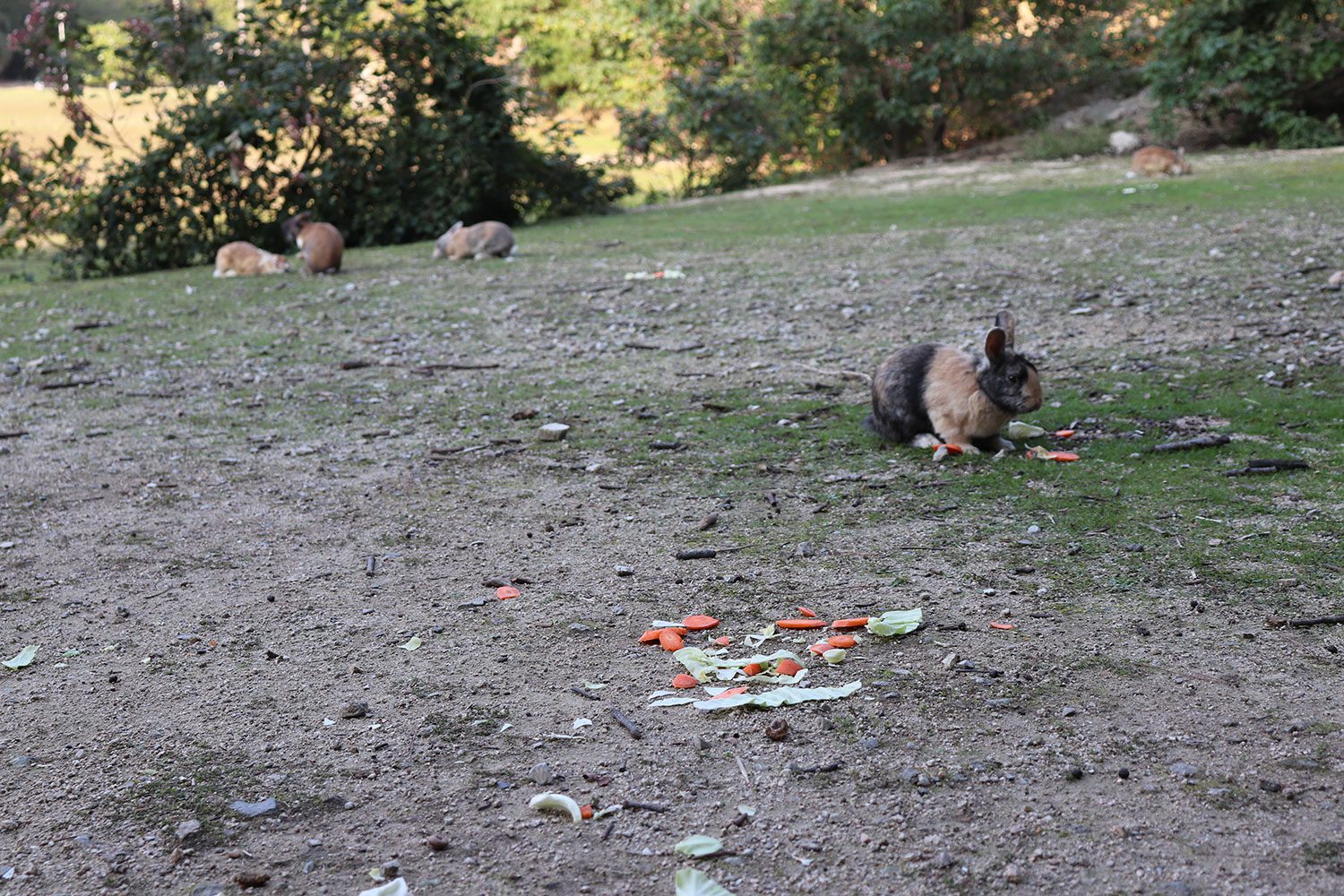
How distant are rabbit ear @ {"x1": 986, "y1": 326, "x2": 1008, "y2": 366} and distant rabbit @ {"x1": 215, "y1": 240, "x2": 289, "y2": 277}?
7798mm

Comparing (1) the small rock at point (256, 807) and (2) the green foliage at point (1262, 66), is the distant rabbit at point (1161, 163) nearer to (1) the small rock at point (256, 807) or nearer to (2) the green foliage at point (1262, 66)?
(2) the green foliage at point (1262, 66)

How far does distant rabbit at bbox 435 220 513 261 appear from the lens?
1113 cm

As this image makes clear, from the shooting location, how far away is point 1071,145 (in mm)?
16531

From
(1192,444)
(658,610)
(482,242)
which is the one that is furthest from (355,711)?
(482,242)

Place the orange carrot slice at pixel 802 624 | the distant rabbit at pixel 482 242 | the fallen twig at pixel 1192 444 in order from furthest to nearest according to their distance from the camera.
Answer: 1. the distant rabbit at pixel 482 242
2. the fallen twig at pixel 1192 444
3. the orange carrot slice at pixel 802 624

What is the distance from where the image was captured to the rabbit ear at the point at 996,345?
454cm

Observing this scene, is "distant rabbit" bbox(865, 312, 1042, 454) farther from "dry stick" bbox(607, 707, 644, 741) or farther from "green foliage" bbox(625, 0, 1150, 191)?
"green foliage" bbox(625, 0, 1150, 191)

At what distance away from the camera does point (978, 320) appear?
23.2 ft

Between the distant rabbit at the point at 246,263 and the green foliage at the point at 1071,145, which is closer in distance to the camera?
the distant rabbit at the point at 246,263

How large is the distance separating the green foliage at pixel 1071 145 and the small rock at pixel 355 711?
49.4ft

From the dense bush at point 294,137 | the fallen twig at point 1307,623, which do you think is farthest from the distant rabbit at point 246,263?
the fallen twig at point 1307,623

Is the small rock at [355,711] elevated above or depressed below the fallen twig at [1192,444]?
below

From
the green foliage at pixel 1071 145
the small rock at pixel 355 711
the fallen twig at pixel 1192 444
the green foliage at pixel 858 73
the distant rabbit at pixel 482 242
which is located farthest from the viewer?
the green foliage at pixel 858 73

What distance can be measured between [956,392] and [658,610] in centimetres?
172
